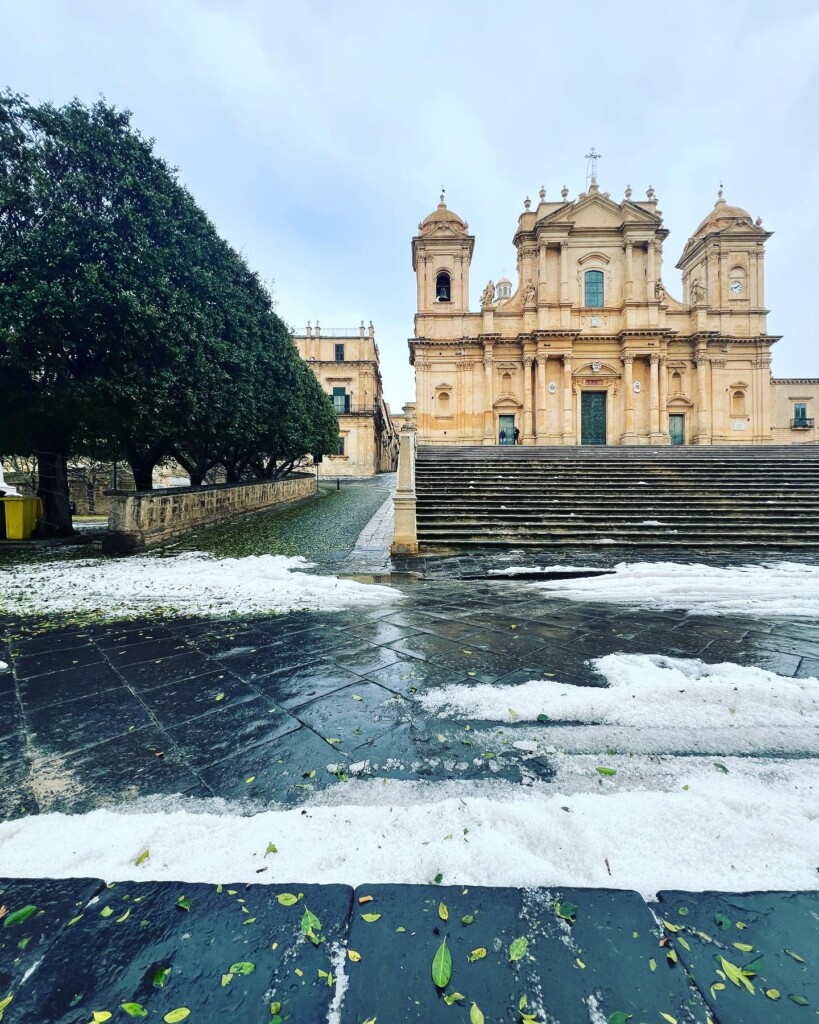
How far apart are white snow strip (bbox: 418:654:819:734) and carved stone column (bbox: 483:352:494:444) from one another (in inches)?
979

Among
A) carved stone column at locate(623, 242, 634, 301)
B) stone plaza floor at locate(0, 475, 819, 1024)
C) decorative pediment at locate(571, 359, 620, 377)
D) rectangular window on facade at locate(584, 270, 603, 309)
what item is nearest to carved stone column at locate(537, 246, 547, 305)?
rectangular window on facade at locate(584, 270, 603, 309)

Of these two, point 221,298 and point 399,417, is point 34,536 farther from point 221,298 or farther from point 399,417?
point 399,417

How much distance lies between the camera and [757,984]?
1234 millimetres

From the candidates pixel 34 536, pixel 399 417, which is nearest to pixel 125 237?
pixel 34 536

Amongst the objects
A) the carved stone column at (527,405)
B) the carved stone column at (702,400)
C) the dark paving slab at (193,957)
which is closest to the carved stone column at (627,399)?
the carved stone column at (702,400)

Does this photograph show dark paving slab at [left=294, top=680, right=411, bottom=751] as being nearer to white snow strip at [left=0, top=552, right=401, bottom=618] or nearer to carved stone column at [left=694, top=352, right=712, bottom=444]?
white snow strip at [left=0, top=552, right=401, bottom=618]

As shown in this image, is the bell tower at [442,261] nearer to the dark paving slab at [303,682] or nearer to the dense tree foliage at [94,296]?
the dense tree foliage at [94,296]

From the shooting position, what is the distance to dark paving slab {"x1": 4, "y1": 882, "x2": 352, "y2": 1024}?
120 centimetres

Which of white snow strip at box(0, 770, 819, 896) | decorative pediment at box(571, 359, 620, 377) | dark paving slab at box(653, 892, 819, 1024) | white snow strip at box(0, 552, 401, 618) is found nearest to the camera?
dark paving slab at box(653, 892, 819, 1024)

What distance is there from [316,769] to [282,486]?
18.3m

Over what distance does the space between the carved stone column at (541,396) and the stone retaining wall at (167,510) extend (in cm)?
→ 1699

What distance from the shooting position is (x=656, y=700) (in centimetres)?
274

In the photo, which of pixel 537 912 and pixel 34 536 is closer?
pixel 537 912

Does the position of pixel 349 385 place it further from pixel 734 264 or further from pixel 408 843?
pixel 408 843
